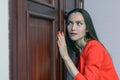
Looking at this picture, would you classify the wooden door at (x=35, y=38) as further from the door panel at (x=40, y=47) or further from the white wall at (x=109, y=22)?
the white wall at (x=109, y=22)

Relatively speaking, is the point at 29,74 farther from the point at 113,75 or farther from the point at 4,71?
the point at 113,75

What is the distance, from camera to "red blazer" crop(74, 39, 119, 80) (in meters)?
1.42

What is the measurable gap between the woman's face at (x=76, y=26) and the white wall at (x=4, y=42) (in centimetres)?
66

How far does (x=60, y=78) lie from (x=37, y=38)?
0.40 metres

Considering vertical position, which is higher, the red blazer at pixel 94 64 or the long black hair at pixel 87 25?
Result: the long black hair at pixel 87 25

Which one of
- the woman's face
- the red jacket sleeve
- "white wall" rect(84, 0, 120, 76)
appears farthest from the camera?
"white wall" rect(84, 0, 120, 76)

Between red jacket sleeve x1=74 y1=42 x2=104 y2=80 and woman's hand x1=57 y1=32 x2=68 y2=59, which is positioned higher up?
woman's hand x1=57 y1=32 x2=68 y2=59

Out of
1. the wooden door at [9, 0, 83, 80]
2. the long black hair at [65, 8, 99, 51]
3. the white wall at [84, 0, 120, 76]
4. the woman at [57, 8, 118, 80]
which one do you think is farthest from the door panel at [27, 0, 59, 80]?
the white wall at [84, 0, 120, 76]

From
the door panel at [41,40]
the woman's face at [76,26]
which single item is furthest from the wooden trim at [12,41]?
the woman's face at [76,26]

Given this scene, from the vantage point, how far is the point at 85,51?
4.95 ft

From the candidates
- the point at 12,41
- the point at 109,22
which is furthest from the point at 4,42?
the point at 109,22

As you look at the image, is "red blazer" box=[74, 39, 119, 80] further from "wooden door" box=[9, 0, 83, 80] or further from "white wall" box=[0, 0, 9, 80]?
"white wall" box=[0, 0, 9, 80]

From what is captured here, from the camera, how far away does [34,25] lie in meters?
1.16

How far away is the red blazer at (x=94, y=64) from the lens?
4.65 feet
